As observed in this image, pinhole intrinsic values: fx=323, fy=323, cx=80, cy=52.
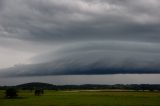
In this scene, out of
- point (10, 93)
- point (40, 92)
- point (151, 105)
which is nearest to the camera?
point (151, 105)

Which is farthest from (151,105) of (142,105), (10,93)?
(10,93)

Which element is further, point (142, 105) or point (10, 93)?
point (10, 93)

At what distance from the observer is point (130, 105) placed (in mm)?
67688

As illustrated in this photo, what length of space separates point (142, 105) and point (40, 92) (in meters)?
81.5

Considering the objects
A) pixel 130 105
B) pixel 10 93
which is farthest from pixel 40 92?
pixel 130 105

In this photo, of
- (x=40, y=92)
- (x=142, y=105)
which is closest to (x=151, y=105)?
(x=142, y=105)

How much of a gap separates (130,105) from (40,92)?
80.4m

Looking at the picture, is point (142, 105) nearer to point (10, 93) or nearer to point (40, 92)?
point (10, 93)

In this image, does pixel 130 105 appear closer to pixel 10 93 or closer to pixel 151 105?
pixel 151 105

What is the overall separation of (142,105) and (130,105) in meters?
2.48

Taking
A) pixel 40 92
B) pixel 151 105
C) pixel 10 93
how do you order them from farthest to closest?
1. pixel 40 92
2. pixel 10 93
3. pixel 151 105

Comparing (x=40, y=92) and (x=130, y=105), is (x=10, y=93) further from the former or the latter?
(x=130, y=105)

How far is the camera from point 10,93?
399 ft

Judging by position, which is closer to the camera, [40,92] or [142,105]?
[142,105]
